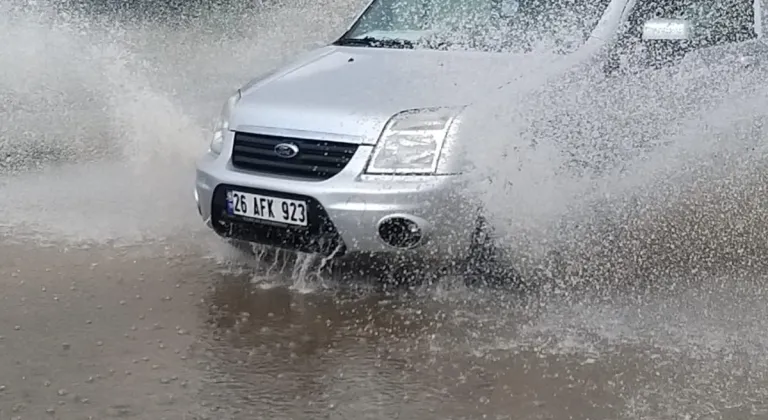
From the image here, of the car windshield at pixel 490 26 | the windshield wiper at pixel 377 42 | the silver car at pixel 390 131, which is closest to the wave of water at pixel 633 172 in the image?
the silver car at pixel 390 131

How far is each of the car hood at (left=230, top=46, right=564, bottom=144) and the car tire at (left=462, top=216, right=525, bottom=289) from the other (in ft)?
2.02

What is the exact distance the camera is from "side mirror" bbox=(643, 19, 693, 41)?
5.82m

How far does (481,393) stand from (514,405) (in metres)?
0.15

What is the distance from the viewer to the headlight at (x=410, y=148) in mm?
5062

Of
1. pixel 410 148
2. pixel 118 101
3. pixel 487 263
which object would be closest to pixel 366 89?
pixel 410 148

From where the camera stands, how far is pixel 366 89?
17.6 ft

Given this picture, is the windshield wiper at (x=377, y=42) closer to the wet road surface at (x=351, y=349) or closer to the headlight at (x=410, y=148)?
the headlight at (x=410, y=148)

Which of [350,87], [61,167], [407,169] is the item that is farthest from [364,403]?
[61,167]

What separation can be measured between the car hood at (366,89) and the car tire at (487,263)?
0.61 m

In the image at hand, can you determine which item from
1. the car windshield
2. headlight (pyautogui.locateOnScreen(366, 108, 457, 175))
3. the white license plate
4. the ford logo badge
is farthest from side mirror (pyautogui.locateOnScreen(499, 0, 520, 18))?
the white license plate

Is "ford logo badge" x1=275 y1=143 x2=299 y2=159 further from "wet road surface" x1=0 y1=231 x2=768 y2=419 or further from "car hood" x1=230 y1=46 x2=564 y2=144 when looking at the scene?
"wet road surface" x1=0 y1=231 x2=768 y2=419

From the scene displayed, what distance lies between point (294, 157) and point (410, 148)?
0.58m

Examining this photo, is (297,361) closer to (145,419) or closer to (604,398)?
(145,419)

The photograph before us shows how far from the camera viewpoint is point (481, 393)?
13.9ft
